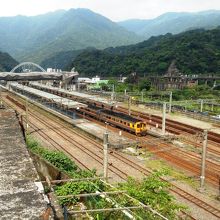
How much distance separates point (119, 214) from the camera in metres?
11.7

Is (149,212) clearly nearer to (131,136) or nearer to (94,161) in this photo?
(94,161)

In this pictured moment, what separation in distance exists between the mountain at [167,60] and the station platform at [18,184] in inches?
4083

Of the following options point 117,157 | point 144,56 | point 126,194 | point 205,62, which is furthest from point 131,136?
point 144,56

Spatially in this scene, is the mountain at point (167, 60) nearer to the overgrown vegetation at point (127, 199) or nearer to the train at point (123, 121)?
the train at point (123, 121)

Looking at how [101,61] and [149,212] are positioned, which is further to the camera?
[101,61]

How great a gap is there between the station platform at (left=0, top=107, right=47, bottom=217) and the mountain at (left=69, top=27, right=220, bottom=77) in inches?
4083

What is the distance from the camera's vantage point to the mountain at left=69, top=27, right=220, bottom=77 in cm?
10969

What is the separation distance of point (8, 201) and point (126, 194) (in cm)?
806

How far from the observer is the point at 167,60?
11662 cm

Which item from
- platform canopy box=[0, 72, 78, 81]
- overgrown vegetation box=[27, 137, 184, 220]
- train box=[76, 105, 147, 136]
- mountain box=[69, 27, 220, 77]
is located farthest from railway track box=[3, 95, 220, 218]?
mountain box=[69, 27, 220, 77]

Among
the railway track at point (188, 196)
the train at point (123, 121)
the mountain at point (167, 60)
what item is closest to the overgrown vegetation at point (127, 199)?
the railway track at point (188, 196)

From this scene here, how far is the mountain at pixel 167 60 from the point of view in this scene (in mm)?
109688

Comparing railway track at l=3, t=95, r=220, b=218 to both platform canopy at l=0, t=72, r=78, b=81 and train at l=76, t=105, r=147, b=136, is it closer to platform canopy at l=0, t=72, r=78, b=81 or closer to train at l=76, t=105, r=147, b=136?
train at l=76, t=105, r=147, b=136

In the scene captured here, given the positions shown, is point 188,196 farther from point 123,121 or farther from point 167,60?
point 167,60
